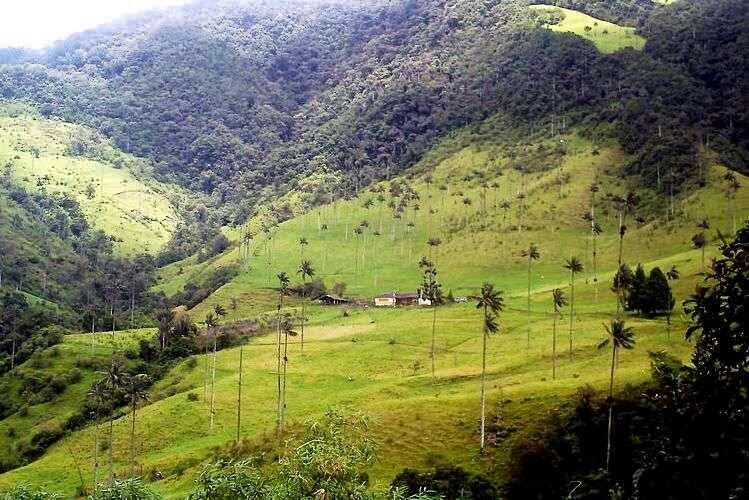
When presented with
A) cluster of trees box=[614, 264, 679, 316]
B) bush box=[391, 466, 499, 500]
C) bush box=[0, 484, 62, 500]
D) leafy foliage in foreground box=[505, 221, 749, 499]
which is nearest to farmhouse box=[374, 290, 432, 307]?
cluster of trees box=[614, 264, 679, 316]

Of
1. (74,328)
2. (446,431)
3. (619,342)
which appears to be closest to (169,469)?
(446,431)

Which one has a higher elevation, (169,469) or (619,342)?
(619,342)

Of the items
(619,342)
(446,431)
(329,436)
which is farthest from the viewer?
(446,431)

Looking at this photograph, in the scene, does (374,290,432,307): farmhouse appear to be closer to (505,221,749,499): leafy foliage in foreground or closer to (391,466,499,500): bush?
(391,466,499,500): bush

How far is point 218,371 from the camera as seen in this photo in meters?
127

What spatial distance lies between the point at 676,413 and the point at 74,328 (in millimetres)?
191647

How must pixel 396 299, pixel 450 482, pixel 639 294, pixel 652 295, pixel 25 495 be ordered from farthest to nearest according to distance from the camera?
pixel 396 299
pixel 639 294
pixel 652 295
pixel 450 482
pixel 25 495

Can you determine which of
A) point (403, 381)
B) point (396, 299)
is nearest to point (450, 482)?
point (403, 381)

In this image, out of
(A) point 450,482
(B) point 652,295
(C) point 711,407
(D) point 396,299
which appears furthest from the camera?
(D) point 396,299

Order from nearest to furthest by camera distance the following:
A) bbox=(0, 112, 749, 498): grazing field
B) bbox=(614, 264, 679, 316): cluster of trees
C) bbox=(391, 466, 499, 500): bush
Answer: bbox=(391, 466, 499, 500): bush, bbox=(0, 112, 749, 498): grazing field, bbox=(614, 264, 679, 316): cluster of trees

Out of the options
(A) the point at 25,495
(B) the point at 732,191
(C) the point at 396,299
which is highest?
(B) the point at 732,191

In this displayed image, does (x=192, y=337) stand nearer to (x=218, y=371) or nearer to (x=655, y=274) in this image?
(x=218, y=371)

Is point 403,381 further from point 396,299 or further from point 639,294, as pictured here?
point 396,299

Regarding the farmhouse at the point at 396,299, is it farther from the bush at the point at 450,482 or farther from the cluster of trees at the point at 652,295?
the bush at the point at 450,482
